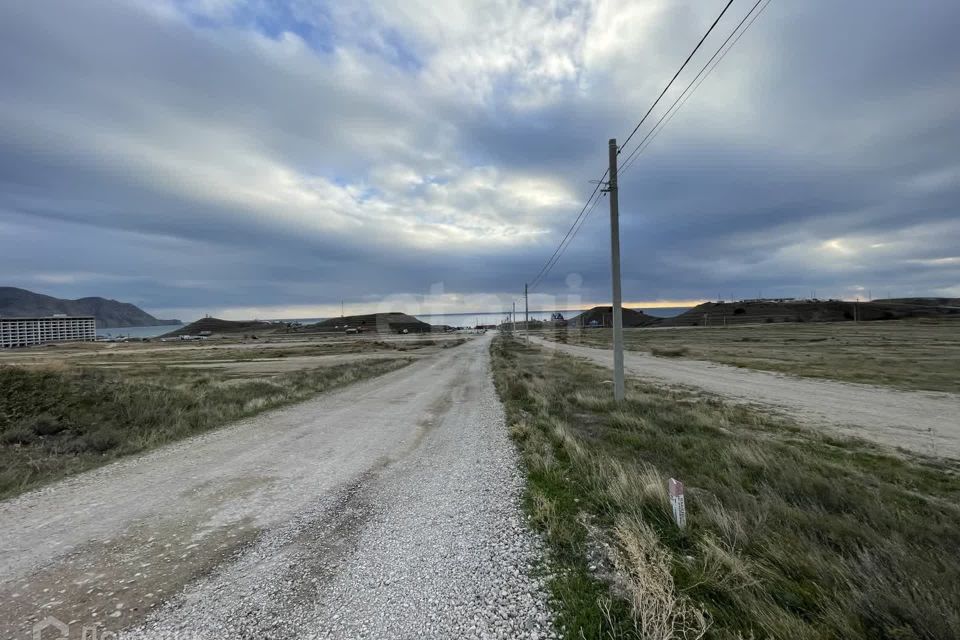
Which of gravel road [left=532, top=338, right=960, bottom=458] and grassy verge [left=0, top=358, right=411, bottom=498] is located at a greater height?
grassy verge [left=0, top=358, right=411, bottom=498]

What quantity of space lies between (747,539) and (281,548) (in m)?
5.09

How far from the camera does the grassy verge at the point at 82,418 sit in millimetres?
7211

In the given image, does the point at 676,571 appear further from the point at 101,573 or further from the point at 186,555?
the point at 101,573

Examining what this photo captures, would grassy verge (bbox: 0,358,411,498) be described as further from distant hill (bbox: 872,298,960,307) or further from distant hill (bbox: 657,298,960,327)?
distant hill (bbox: 872,298,960,307)

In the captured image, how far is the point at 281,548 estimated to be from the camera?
4242 millimetres

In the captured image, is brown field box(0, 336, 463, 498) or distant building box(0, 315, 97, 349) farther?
distant building box(0, 315, 97, 349)

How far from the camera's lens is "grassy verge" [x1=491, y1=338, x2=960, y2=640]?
9.38 ft

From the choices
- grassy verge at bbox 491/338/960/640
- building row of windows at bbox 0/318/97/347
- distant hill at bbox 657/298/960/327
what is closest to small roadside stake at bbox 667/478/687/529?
grassy verge at bbox 491/338/960/640

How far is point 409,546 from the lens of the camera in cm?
427

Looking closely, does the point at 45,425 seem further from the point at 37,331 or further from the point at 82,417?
the point at 37,331

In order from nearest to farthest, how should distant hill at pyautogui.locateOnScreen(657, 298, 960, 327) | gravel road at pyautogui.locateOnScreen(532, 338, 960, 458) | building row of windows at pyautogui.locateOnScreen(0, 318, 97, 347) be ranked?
gravel road at pyautogui.locateOnScreen(532, 338, 960, 458)
distant hill at pyautogui.locateOnScreen(657, 298, 960, 327)
building row of windows at pyautogui.locateOnScreen(0, 318, 97, 347)

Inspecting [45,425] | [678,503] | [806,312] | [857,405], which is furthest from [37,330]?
[806,312]

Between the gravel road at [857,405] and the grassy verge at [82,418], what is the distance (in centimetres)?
1801

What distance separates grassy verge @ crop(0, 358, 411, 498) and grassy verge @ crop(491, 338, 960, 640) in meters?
8.59
